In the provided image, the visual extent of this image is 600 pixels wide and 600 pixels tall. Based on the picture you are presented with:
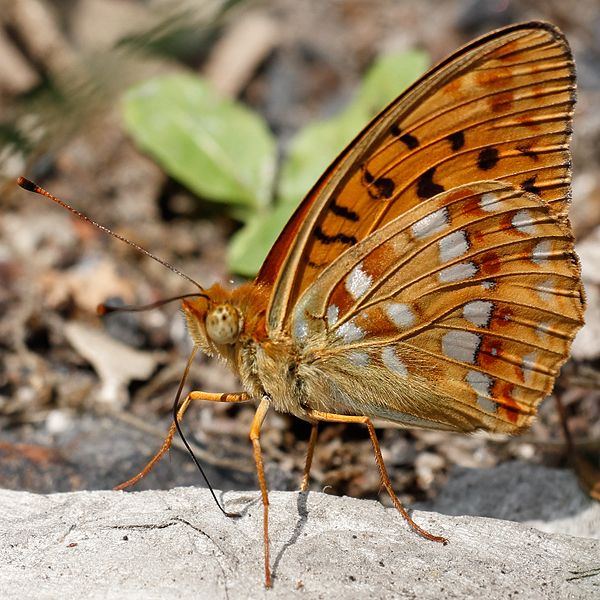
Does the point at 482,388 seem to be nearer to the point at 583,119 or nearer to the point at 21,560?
the point at 21,560

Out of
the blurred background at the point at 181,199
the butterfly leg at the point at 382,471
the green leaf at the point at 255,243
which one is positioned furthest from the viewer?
the green leaf at the point at 255,243

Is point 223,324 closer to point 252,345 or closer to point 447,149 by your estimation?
point 252,345

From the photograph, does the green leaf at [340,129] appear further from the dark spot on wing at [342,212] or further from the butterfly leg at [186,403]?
the butterfly leg at [186,403]

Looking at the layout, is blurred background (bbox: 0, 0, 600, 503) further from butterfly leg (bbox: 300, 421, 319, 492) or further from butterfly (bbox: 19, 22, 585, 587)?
butterfly (bbox: 19, 22, 585, 587)

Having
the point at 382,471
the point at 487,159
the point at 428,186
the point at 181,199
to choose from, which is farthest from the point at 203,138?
the point at 382,471

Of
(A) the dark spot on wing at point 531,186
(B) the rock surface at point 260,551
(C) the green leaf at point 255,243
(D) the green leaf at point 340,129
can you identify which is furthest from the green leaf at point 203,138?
(B) the rock surface at point 260,551

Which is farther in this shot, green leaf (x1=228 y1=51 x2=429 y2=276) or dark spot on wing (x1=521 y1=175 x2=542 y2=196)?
green leaf (x1=228 y1=51 x2=429 y2=276)

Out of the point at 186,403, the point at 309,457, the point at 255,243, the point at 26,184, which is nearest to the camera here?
the point at 26,184

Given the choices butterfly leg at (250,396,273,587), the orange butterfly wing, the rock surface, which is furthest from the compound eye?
the rock surface
